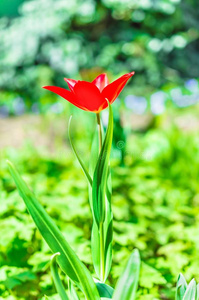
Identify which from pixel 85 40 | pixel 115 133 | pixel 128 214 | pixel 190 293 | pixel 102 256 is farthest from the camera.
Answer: pixel 85 40

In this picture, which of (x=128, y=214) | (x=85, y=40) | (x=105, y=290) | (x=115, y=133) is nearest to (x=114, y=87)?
(x=105, y=290)

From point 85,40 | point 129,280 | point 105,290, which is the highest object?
point 129,280

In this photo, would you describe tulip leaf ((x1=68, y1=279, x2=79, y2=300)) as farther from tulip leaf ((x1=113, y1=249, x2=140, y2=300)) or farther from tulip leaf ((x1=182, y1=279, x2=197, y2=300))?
tulip leaf ((x1=182, y1=279, x2=197, y2=300))

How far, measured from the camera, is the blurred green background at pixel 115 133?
1.62 meters

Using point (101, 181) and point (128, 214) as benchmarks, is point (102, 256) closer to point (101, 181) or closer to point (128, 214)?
point (101, 181)

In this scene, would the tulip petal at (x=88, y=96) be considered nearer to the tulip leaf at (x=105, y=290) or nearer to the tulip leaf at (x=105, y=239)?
the tulip leaf at (x=105, y=239)

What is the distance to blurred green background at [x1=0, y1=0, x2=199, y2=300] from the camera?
5.32ft

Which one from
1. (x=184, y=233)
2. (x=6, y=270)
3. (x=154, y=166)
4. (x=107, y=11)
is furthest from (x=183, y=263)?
(x=107, y=11)

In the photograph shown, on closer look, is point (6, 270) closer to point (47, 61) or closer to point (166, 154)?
point (166, 154)

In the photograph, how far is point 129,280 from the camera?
946mm

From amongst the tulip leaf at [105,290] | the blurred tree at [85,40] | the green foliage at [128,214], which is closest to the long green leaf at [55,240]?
the tulip leaf at [105,290]

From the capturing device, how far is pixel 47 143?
365 cm

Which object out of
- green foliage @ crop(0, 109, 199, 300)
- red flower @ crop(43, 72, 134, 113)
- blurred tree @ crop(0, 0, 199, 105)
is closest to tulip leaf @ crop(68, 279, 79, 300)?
green foliage @ crop(0, 109, 199, 300)

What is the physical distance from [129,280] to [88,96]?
0.51m
